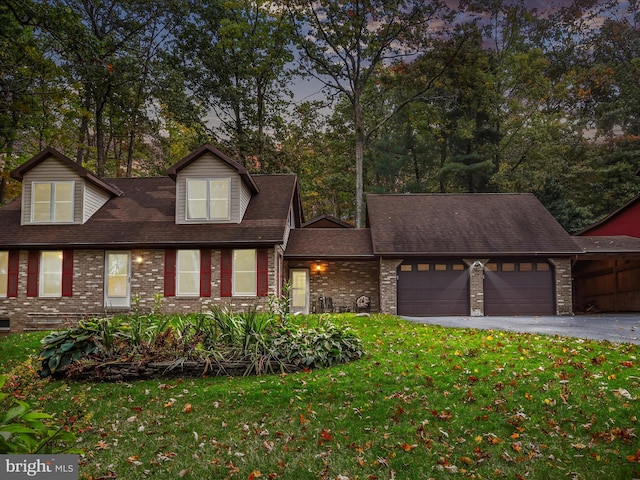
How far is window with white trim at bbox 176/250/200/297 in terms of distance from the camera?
1759 cm

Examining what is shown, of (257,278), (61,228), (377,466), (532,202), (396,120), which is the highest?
(396,120)

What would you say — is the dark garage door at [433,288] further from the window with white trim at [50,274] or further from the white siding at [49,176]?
the white siding at [49,176]

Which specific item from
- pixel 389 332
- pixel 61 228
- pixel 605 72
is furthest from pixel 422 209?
pixel 605 72

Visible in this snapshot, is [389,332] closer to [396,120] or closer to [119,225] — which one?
[119,225]

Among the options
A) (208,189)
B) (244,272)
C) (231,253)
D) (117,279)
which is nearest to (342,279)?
(244,272)

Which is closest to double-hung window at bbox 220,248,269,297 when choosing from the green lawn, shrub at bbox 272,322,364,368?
shrub at bbox 272,322,364,368

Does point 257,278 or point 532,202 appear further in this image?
point 532,202

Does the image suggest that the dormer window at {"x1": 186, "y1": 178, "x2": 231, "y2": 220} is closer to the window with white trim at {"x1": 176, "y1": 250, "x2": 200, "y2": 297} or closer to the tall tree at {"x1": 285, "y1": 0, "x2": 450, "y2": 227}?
the window with white trim at {"x1": 176, "y1": 250, "x2": 200, "y2": 297}

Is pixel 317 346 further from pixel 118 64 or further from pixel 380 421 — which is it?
pixel 118 64

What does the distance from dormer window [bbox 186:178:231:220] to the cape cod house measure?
0.04 metres

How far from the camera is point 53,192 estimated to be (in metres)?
18.7

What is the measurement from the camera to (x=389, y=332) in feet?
38.9

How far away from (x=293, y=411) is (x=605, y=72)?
112 feet

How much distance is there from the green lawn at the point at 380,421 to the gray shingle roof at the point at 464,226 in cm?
1057
